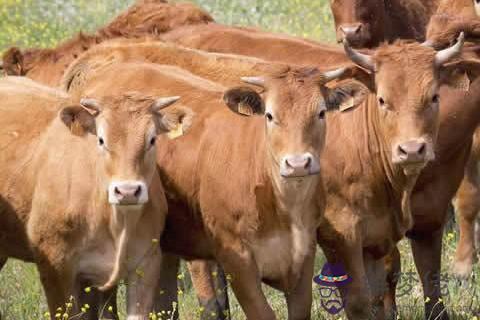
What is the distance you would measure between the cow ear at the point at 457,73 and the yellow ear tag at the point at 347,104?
782 millimetres

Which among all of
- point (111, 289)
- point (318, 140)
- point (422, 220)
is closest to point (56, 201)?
point (111, 289)

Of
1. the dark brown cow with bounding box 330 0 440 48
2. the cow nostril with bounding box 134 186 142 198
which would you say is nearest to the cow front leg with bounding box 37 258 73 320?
the cow nostril with bounding box 134 186 142 198

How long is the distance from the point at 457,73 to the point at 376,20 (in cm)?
299

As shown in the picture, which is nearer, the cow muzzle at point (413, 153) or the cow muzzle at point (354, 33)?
the cow muzzle at point (413, 153)

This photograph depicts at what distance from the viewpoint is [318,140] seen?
799 cm

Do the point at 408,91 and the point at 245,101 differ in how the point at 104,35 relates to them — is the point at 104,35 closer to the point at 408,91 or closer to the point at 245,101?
the point at 245,101

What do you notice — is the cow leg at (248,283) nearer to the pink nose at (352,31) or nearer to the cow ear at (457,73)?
the cow ear at (457,73)

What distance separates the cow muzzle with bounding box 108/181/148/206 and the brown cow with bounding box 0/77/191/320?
118 mm

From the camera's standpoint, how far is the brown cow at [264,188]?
796 cm

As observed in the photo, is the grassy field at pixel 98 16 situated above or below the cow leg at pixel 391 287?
below

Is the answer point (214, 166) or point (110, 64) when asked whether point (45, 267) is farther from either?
point (110, 64)

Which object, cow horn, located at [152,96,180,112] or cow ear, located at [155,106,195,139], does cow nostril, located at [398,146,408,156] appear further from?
cow horn, located at [152,96,180,112]

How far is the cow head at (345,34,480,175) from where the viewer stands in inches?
328

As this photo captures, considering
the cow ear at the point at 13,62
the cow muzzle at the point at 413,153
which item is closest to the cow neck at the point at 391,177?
the cow muzzle at the point at 413,153
